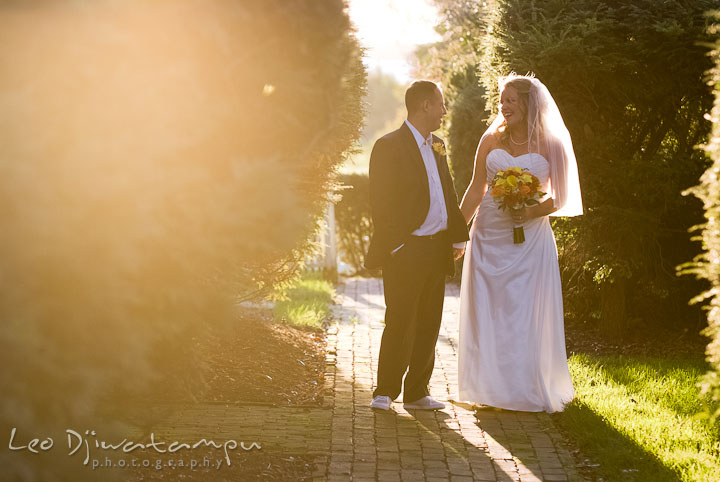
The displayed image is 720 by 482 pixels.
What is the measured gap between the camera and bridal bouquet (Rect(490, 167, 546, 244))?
6.02 meters

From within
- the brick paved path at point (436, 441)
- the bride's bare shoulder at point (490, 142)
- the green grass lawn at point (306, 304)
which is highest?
the bride's bare shoulder at point (490, 142)

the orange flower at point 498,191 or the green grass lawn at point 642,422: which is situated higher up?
the orange flower at point 498,191

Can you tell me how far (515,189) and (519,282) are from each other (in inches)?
29.6

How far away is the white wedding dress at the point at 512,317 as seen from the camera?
20.2 ft

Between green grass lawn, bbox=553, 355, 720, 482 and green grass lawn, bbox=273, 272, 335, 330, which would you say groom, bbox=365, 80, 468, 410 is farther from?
green grass lawn, bbox=273, 272, 335, 330

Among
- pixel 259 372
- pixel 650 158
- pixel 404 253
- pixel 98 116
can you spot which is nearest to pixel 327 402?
pixel 259 372

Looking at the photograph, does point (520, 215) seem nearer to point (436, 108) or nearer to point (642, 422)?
point (436, 108)

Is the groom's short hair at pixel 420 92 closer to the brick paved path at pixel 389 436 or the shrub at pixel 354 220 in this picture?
the brick paved path at pixel 389 436

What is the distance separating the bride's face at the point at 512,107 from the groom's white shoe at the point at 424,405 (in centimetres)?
226

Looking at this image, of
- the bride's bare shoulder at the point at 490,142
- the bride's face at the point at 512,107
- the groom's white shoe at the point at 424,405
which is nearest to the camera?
the groom's white shoe at the point at 424,405

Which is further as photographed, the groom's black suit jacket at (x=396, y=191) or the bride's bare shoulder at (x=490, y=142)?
the bride's bare shoulder at (x=490, y=142)

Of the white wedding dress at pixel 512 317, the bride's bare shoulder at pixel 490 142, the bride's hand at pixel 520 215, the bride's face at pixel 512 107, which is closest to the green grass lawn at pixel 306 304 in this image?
the white wedding dress at pixel 512 317

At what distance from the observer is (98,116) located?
3168 mm

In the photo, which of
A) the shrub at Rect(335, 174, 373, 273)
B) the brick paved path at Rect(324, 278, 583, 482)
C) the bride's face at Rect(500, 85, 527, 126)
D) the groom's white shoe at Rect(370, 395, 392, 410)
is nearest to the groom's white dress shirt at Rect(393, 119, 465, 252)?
the bride's face at Rect(500, 85, 527, 126)
